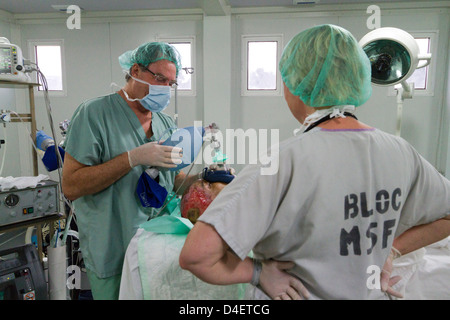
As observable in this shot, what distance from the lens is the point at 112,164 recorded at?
3.71ft

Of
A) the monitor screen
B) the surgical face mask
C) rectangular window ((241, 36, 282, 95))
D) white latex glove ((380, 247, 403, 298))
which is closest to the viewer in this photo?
white latex glove ((380, 247, 403, 298))

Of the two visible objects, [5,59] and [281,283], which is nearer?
[281,283]

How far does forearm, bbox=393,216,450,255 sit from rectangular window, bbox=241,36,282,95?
295cm

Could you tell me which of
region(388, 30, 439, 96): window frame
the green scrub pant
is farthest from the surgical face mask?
region(388, 30, 439, 96): window frame

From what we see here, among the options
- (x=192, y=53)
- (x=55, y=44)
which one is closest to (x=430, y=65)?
(x=192, y=53)

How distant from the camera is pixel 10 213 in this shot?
1667mm

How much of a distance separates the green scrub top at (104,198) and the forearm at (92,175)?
41 mm

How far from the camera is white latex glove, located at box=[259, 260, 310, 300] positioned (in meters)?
0.71

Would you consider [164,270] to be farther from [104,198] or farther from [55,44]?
[55,44]

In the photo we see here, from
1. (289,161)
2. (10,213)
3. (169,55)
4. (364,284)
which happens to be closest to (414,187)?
(364,284)

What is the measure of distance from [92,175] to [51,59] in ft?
11.9

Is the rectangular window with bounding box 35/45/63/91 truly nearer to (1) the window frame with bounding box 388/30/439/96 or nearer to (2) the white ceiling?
(2) the white ceiling
